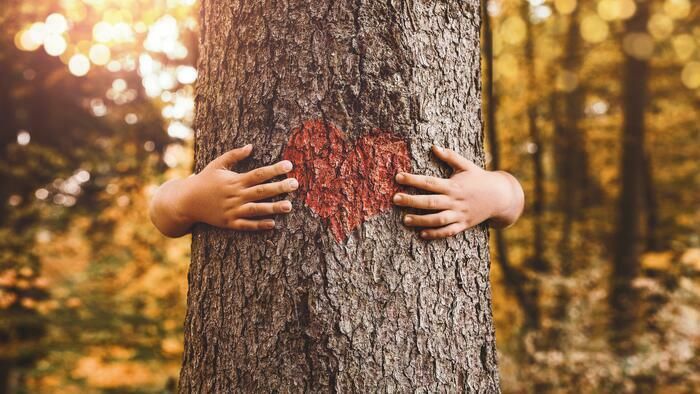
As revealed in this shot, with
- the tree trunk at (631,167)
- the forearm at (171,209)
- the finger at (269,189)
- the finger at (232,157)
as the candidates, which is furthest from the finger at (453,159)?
the tree trunk at (631,167)

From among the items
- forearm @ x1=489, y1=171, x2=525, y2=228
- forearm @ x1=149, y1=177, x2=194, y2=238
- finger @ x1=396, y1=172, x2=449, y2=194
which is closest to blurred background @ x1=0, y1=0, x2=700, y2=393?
forearm @ x1=489, y1=171, x2=525, y2=228

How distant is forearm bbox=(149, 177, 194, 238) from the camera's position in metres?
1.52

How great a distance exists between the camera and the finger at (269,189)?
132 centimetres

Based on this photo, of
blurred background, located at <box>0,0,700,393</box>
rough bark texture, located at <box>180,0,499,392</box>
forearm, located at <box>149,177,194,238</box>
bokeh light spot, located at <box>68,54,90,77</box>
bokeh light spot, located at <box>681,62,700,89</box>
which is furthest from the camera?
bokeh light spot, located at <box>681,62,700,89</box>

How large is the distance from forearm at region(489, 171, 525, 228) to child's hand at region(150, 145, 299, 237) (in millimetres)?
596

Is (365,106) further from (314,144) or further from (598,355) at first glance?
(598,355)

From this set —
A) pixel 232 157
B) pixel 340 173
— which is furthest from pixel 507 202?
pixel 232 157

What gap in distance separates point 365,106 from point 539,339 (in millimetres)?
6098

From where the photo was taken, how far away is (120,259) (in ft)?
21.0

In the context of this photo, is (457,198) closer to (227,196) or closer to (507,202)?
(507,202)

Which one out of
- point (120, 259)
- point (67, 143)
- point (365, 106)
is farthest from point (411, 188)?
point (67, 143)

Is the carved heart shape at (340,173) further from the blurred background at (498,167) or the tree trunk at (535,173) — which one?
the tree trunk at (535,173)

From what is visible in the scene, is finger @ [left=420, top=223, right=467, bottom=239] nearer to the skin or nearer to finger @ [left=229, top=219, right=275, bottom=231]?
the skin

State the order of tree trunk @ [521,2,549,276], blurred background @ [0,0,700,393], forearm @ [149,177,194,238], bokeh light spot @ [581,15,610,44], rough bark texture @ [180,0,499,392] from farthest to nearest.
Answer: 1. bokeh light spot @ [581,15,610,44]
2. tree trunk @ [521,2,549,276]
3. blurred background @ [0,0,700,393]
4. forearm @ [149,177,194,238]
5. rough bark texture @ [180,0,499,392]
